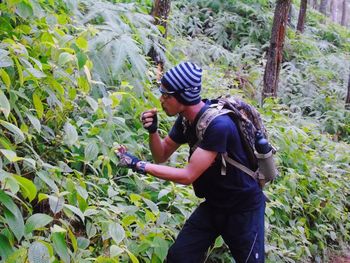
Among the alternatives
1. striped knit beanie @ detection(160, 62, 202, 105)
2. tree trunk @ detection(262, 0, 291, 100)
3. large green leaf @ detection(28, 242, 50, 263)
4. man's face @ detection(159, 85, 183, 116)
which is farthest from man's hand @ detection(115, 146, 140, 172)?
tree trunk @ detection(262, 0, 291, 100)

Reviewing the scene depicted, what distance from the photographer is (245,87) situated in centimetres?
1149

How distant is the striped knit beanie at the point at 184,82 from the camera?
384 cm

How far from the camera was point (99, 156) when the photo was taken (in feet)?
13.9

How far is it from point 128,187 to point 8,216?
6.88 ft

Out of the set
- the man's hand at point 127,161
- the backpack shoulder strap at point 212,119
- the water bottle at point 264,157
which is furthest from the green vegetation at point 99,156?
the water bottle at point 264,157

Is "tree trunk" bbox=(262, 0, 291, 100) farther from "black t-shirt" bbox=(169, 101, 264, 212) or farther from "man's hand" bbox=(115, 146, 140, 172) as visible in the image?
"man's hand" bbox=(115, 146, 140, 172)

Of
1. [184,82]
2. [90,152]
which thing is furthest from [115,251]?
[184,82]

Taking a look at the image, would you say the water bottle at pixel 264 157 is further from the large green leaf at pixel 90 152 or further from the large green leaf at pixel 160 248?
A: the large green leaf at pixel 90 152

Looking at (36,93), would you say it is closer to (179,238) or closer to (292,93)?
(179,238)

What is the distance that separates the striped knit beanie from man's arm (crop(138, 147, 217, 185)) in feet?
1.47

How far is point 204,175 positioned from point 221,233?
64cm

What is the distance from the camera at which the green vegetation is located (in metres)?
3.24

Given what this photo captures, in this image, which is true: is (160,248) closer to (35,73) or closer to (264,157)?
(264,157)

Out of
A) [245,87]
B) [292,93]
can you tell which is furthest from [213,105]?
[292,93]
